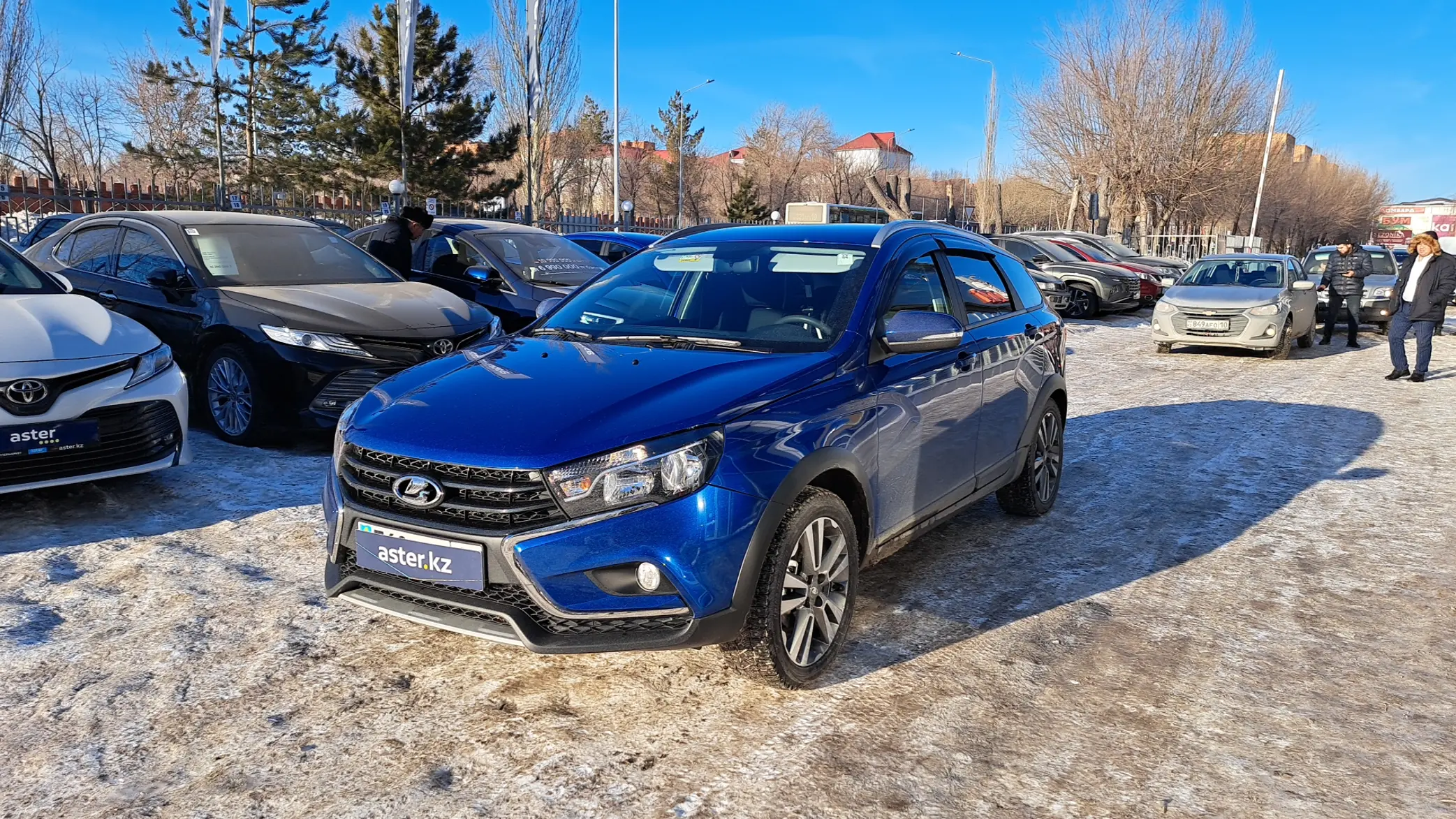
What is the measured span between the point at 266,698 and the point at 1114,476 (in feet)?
17.5

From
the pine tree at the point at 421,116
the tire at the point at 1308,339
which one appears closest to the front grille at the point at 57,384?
the tire at the point at 1308,339

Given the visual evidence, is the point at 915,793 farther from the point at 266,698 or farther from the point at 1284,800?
the point at 266,698

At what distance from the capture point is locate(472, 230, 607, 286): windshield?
974 cm

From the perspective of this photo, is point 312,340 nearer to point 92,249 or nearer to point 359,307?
point 359,307

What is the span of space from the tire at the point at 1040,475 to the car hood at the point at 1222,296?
903 centimetres

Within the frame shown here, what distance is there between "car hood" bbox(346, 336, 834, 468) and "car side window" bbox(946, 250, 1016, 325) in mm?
1495

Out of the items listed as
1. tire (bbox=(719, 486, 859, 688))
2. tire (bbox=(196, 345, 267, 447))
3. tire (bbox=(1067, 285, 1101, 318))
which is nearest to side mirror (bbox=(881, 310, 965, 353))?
tire (bbox=(719, 486, 859, 688))

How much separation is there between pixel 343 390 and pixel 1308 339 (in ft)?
47.8

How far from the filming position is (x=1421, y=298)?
11414 millimetres

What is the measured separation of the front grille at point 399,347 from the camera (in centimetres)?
650

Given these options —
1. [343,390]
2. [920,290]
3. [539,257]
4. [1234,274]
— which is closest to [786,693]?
[920,290]

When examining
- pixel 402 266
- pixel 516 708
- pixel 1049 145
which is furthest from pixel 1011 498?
pixel 1049 145

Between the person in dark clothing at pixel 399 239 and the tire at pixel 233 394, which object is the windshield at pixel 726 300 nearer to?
the tire at pixel 233 394

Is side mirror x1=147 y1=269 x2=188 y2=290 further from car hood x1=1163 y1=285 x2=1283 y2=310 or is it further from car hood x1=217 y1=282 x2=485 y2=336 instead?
car hood x1=1163 y1=285 x2=1283 y2=310
